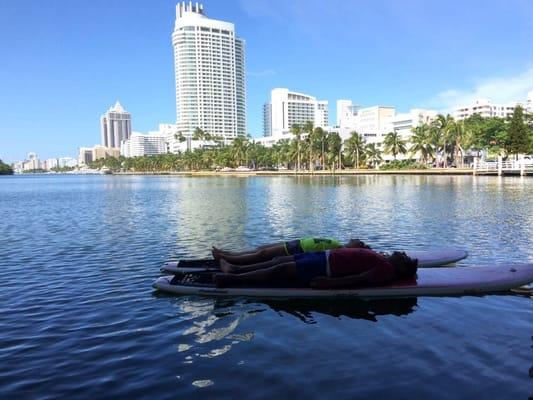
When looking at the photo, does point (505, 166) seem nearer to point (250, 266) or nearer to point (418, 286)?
point (418, 286)

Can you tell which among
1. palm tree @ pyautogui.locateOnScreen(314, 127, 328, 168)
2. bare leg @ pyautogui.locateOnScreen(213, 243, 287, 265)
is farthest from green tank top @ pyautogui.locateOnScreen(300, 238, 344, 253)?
palm tree @ pyautogui.locateOnScreen(314, 127, 328, 168)

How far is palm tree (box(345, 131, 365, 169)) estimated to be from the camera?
160 meters

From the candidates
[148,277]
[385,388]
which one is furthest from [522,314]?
Answer: [148,277]

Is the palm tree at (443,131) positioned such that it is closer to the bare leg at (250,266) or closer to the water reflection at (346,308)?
the water reflection at (346,308)

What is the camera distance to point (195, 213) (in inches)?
1534

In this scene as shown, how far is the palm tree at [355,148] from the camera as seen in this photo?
159750 millimetres

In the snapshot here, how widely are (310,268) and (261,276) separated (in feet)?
4.56

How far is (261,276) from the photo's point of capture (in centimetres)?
1294

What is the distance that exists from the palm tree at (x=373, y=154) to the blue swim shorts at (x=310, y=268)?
158m

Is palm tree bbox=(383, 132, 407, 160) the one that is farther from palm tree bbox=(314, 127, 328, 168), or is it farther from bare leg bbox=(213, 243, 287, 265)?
bare leg bbox=(213, 243, 287, 265)

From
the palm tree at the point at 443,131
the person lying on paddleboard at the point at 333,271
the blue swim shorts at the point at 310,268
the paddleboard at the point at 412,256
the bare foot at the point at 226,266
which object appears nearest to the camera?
the person lying on paddleboard at the point at 333,271

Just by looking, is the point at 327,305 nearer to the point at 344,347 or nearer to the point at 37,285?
the point at 344,347

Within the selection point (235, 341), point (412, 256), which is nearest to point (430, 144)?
point (412, 256)

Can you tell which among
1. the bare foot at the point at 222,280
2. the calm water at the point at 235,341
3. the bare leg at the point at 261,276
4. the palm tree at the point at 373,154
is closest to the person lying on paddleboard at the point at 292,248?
the bare leg at the point at 261,276
